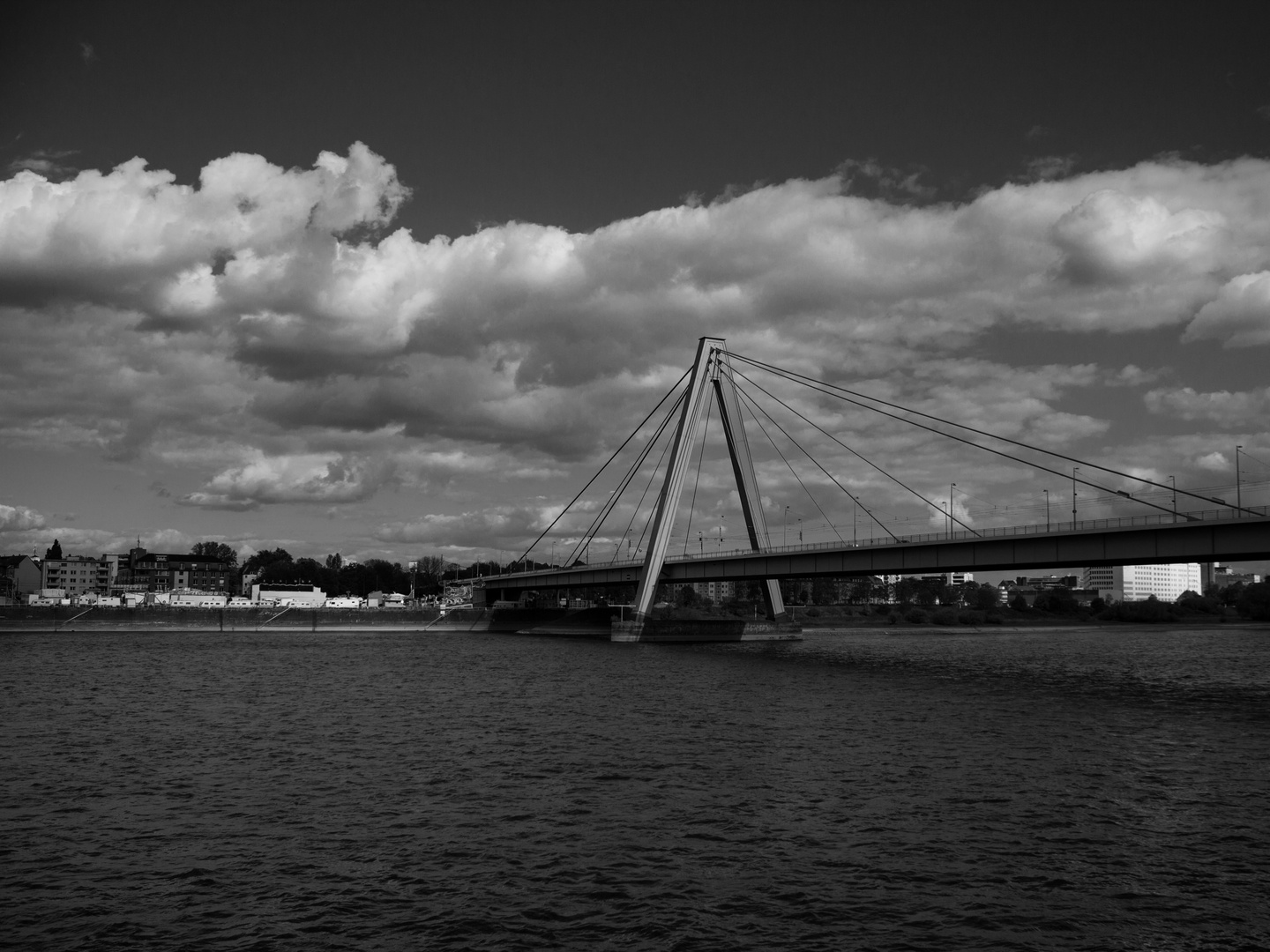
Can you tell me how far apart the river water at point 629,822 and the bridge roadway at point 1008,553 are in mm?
10262

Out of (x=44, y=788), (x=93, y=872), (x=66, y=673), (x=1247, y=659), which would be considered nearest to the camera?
(x=93, y=872)

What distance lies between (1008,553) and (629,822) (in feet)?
173

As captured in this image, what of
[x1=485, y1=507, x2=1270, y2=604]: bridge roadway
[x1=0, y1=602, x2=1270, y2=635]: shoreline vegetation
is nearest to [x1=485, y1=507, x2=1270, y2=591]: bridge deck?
[x1=485, y1=507, x2=1270, y2=604]: bridge roadway

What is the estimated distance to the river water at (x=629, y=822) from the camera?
15.5 metres

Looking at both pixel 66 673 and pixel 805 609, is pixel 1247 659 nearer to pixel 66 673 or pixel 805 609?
pixel 66 673

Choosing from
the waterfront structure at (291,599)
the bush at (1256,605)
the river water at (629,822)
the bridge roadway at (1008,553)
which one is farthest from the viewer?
the bush at (1256,605)

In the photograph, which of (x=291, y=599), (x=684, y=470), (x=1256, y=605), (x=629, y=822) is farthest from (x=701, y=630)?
(x=1256, y=605)

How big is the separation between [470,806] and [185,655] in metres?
61.2

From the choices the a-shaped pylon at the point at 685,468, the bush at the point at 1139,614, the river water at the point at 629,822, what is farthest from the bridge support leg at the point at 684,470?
the bush at the point at 1139,614

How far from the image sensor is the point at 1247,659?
85.4 meters

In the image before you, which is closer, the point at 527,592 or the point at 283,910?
the point at 283,910

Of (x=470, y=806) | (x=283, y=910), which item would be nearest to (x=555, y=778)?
(x=470, y=806)

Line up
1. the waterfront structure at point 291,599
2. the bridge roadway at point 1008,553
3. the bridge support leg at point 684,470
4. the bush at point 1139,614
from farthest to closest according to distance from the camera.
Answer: the bush at point 1139,614
the waterfront structure at point 291,599
the bridge support leg at point 684,470
the bridge roadway at point 1008,553

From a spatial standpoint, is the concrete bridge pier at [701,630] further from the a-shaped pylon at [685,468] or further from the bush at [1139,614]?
the bush at [1139,614]
